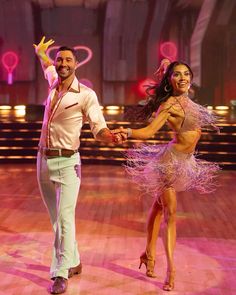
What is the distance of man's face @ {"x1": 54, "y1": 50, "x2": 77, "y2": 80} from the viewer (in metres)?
3.75

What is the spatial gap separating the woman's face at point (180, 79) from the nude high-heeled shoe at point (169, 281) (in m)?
1.18

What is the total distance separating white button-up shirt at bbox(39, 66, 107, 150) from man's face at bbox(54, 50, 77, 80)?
0.26 ft

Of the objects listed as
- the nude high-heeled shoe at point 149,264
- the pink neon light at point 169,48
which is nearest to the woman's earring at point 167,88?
the nude high-heeled shoe at point 149,264

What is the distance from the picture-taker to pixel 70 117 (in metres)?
3.77

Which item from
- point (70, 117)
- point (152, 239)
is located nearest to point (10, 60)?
point (152, 239)

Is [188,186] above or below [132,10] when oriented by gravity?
below

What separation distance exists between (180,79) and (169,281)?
131 cm

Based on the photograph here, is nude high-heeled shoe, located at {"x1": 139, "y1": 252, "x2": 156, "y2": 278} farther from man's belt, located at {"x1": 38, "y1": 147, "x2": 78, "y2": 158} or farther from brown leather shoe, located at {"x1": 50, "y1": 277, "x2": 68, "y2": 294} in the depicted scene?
A: man's belt, located at {"x1": 38, "y1": 147, "x2": 78, "y2": 158}

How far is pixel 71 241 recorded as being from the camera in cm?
380

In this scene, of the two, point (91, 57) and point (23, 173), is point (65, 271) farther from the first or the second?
point (91, 57)

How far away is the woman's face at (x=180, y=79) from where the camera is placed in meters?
3.82

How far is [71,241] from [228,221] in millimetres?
2874

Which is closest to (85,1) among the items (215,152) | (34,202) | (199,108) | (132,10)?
(132,10)

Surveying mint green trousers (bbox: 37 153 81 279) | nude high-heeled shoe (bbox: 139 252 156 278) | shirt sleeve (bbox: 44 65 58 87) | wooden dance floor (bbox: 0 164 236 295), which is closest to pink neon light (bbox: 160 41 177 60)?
wooden dance floor (bbox: 0 164 236 295)
